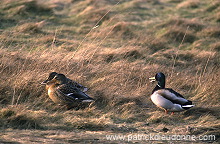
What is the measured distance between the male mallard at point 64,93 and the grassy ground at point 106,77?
0.50 ft

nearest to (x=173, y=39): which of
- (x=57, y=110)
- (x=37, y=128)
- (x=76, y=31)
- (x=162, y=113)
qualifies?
(x=76, y=31)

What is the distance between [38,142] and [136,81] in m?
3.52

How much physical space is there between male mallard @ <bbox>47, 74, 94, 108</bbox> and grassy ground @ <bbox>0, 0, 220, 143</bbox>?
0.15 meters

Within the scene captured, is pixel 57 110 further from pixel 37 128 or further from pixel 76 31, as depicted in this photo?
pixel 76 31

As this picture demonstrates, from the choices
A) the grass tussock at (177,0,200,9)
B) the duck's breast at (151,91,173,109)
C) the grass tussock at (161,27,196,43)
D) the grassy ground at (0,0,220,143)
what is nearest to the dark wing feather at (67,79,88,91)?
the grassy ground at (0,0,220,143)

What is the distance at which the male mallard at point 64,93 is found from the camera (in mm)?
7012

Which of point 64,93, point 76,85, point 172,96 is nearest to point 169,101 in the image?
point 172,96

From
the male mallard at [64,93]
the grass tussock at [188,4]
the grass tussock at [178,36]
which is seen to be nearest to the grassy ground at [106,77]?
the grass tussock at [178,36]

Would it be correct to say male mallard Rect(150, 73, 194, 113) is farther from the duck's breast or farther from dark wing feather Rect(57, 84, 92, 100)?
dark wing feather Rect(57, 84, 92, 100)

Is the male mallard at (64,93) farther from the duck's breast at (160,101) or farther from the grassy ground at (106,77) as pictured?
the duck's breast at (160,101)

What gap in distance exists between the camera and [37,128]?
244 inches

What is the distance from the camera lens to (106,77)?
327 inches

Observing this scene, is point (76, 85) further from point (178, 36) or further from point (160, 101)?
point (178, 36)

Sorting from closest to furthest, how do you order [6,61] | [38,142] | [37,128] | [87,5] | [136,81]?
[38,142], [37,128], [6,61], [136,81], [87,5]
